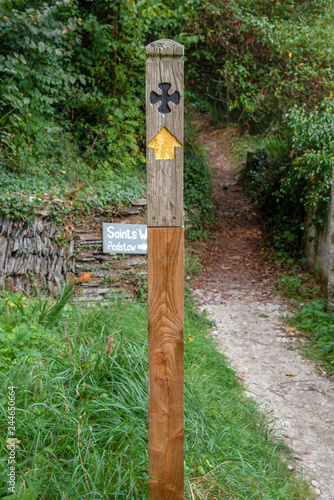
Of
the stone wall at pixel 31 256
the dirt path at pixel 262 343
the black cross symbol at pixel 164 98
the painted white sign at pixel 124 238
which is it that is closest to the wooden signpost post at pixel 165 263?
the black cross symbol at pixel 164 98

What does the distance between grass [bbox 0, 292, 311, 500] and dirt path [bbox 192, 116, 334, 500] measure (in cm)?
33

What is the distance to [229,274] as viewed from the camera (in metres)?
7.86

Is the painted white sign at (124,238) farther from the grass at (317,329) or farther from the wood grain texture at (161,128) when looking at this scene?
the wood grain texture at (161,128)

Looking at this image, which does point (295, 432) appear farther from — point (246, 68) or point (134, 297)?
point (246, 68)

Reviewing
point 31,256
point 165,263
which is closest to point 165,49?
point 165,263

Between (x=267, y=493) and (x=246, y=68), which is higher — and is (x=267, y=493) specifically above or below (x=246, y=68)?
below

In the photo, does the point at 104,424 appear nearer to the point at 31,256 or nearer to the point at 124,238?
the point at 31,256

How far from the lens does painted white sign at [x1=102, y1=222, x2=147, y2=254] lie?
5.37 metres

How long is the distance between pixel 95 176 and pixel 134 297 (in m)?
2.47

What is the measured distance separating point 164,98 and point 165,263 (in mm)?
682

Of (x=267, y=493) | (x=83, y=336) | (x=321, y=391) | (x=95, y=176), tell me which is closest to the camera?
(x=267, y=493)

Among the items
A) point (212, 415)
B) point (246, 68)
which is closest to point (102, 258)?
point (212, 415)

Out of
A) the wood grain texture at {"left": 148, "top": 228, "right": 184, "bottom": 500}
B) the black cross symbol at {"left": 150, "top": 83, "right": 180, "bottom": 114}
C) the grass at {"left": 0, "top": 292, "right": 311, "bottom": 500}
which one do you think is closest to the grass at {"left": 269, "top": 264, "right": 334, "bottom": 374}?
the grass at {"left": 0, "top": 292, "right": 311, "bottom": 500}

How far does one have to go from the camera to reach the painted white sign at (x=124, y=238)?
537 centimetres
